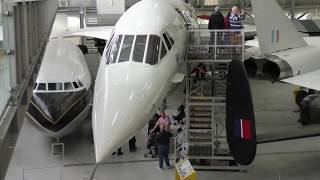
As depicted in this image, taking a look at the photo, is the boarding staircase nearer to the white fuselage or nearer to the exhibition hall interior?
the exhibition hall interior

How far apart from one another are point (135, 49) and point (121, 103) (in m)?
2.01

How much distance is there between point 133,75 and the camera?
436 inches

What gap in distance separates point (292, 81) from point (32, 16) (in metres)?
8.27

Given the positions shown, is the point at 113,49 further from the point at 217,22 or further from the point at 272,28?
the point at 272,28

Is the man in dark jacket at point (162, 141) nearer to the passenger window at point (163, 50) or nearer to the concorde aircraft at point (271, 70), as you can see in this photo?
the passenger window at point (163, 50)

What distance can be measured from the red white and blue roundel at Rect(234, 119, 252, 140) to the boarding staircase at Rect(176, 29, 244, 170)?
8.47 feet

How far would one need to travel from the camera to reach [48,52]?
1775 cm

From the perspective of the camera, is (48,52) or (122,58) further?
(48,52)

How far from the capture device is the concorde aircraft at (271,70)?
10.8 meters

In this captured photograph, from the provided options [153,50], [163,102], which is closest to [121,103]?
[153,50]

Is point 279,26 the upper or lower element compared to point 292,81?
upper

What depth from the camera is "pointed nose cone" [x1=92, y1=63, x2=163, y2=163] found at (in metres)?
9.92

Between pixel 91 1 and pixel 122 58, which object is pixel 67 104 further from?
pixel 91 1

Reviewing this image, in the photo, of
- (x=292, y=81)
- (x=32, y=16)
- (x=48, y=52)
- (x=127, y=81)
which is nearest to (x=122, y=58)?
(x=127, y=81)
